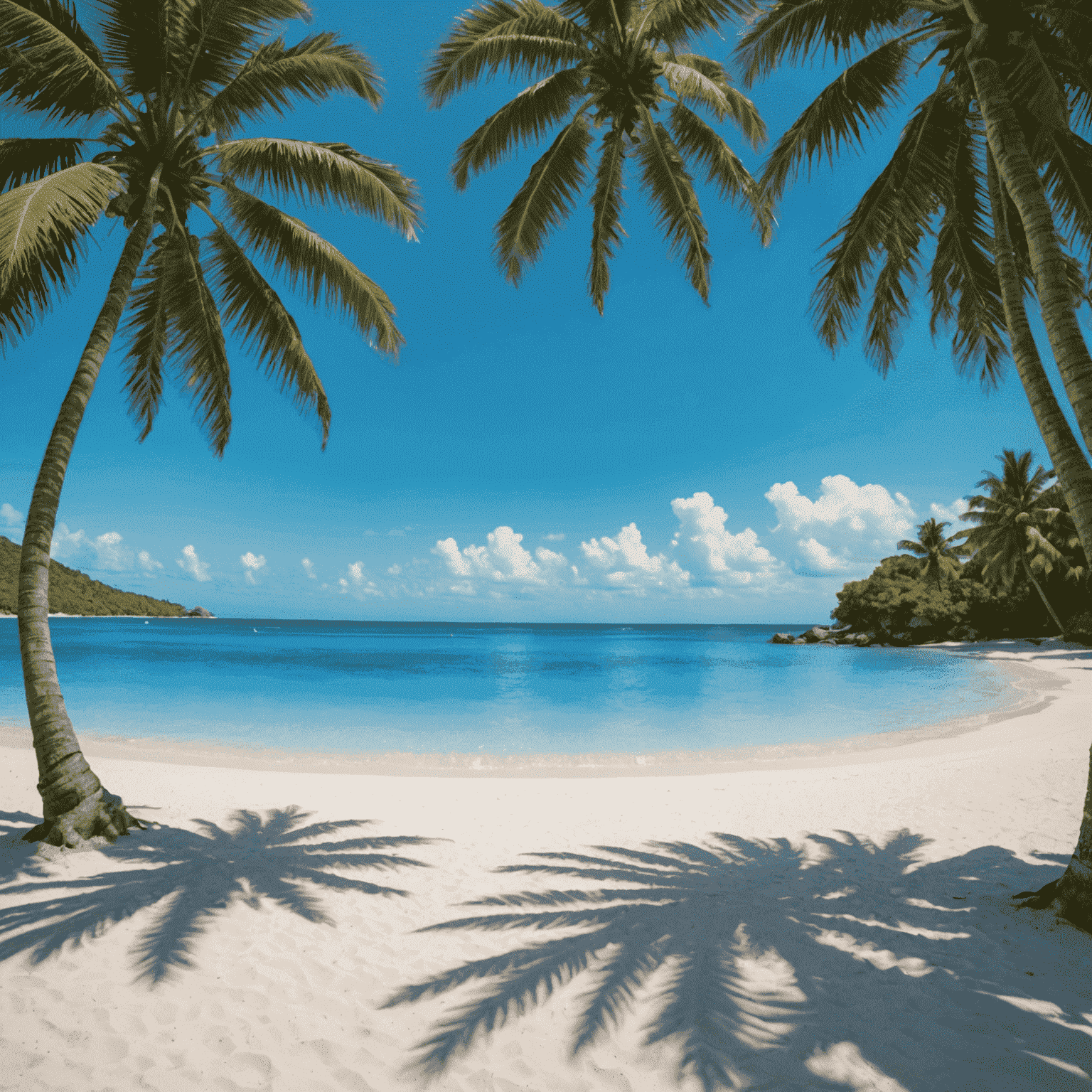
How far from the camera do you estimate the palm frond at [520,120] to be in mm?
8016

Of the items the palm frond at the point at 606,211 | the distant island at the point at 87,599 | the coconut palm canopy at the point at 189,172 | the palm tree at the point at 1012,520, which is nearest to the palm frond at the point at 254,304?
the coconut palm canopy at the point at 189,172

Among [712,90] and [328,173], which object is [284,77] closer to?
[328,173]

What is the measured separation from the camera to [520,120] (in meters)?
8.15

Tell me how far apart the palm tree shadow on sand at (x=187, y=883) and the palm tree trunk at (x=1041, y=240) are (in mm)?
6024

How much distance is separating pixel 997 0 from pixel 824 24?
1.55 metres

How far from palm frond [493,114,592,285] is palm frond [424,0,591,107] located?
2.74 ft

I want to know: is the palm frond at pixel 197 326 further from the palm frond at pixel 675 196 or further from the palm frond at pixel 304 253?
the palm frond at pixel 675 196

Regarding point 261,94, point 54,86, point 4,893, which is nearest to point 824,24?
point 261,94

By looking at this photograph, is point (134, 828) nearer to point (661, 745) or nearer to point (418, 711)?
point (661, 745)

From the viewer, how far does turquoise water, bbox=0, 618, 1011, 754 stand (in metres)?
14.0

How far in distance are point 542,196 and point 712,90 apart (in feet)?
8.31

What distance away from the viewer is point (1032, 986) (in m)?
3.25

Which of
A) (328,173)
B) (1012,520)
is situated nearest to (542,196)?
(328,173)

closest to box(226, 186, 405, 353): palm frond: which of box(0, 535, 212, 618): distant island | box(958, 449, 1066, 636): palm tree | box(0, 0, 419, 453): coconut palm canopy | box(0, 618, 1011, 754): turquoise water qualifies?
box(0, 0, 419, 453): coconut palm canopy
